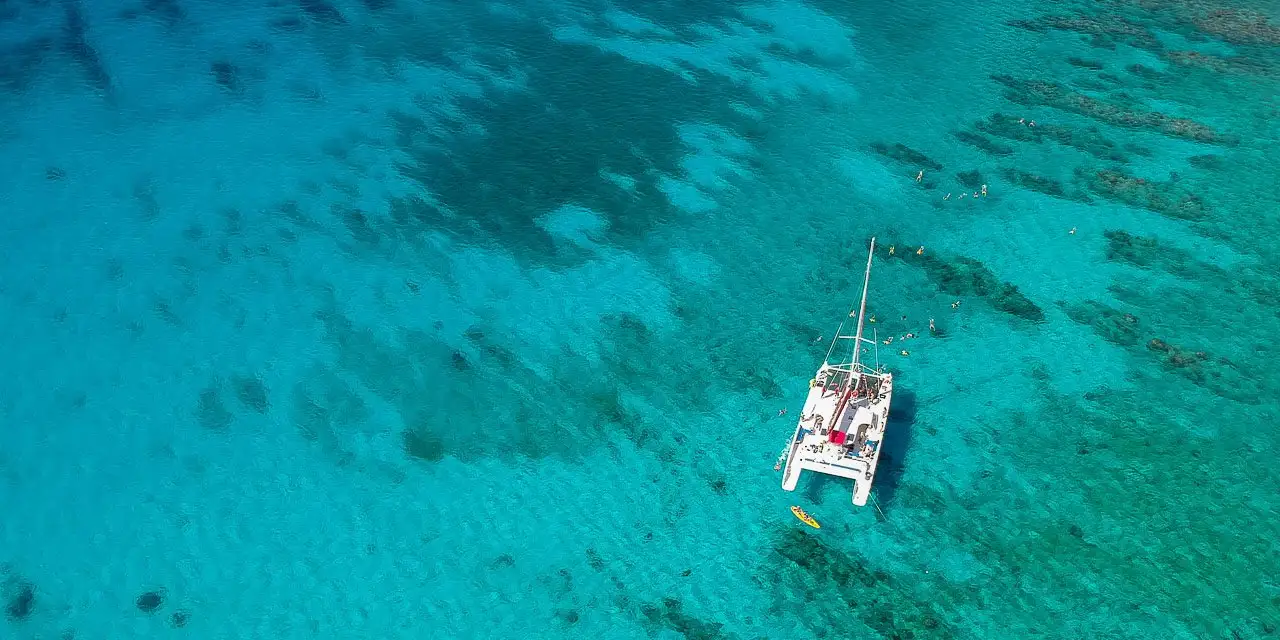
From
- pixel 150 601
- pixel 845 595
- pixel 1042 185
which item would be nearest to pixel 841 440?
pixel 845 595

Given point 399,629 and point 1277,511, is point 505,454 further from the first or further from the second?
point 1277,511

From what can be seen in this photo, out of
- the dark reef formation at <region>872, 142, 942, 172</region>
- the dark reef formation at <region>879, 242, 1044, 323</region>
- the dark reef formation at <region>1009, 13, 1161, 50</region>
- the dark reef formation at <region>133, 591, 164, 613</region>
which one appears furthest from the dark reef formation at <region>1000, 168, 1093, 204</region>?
the dark reef formation at <region>133, 591, 164, 613</region>

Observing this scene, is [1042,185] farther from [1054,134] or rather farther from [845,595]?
[845,595]

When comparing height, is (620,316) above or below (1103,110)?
below

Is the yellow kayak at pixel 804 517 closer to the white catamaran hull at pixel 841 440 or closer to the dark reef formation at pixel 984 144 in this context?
the white catamaran hull at pixel 841 440

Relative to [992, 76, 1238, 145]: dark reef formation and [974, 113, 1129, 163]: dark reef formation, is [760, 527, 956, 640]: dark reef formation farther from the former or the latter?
[992, 76, 1238, 145]: dark reef formation

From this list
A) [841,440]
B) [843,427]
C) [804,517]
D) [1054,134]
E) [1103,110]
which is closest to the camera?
[841,440]

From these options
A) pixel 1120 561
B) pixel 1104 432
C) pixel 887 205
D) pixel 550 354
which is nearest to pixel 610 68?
pixel 887 205
